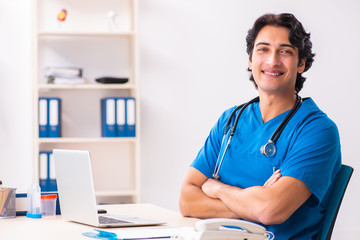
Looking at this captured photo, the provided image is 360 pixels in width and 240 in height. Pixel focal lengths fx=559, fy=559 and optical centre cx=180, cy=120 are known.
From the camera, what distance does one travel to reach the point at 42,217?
240 centimetres

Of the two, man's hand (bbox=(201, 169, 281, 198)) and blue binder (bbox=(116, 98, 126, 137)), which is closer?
man's hand (bbox=(201, 169, 281, 198))

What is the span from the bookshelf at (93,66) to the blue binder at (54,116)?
21 centimetres

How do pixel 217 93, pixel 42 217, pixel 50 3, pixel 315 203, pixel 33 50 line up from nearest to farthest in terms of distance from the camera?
pixel 315 203 < pixel 42 217 < pixel 33 50 < pixel 50 3 < pixel 217 93

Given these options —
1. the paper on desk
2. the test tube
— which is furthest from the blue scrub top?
the test tube

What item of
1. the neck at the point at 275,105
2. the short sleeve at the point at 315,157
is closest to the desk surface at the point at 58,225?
the short sleeve at the point at 315,157

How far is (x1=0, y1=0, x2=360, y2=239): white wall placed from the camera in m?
4.31

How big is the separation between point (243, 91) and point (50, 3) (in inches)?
66.8

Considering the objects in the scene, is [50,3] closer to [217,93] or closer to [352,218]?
[217,93]

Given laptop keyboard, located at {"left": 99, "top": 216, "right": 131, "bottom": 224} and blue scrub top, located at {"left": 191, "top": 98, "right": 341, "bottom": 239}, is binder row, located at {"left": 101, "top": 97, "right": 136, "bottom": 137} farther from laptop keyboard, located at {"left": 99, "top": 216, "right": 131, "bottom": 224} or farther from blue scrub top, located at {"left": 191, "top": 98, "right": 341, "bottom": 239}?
laptop keyboard, located at {"left": 99, "top": 216, "right": 131, "bottom": 224}

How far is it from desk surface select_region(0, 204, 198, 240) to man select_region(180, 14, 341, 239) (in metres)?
0.13

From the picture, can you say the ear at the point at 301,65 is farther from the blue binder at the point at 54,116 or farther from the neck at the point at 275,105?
the blue binder at the point at 54,116

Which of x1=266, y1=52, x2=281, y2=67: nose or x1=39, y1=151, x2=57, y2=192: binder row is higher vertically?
x1=266, y1=52, x2=281, y2=67: nose

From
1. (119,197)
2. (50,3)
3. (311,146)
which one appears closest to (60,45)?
(50,3)

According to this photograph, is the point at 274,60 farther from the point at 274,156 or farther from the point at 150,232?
the point at 150,232
